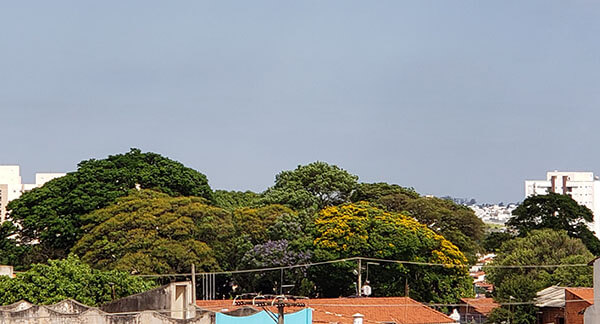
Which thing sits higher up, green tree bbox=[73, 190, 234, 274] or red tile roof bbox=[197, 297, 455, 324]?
green tree bbox=[73, 190, 234, 274]

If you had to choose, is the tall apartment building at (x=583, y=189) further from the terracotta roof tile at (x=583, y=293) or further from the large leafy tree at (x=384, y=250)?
the terracotta roof tile at (x=583, y=293)

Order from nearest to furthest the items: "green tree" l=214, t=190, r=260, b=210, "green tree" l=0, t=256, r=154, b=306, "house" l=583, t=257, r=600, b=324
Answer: "house" l=583, t=257, r=600, b=324 → "green tree" l=0, t=256, r=154, b=306 → "green tree" l=214, t=190, r=260, b=210

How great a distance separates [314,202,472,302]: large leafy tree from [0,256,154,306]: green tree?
48.1 feet

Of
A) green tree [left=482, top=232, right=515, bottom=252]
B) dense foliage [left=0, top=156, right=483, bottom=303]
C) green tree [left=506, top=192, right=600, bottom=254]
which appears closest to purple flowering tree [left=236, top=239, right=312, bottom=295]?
dense foliage [left=0, top=156, right=483, bottom=303]

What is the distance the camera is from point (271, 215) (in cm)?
5550

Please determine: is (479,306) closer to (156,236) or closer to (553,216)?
(553,216)

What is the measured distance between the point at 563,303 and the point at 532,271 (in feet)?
39.5

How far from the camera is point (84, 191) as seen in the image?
54.8 m

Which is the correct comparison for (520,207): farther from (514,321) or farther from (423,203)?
(514,321)

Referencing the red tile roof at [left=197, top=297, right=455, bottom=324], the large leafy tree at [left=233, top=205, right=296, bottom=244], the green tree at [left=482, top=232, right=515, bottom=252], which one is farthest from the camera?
the green tree at [left=482, top=232, right=515, bottom=252]

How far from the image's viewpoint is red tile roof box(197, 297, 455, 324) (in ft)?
131

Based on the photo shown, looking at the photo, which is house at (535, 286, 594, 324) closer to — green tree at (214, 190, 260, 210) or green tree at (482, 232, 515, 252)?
green tree at (482, 232, 515, 252)

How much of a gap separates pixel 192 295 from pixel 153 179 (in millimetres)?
23505

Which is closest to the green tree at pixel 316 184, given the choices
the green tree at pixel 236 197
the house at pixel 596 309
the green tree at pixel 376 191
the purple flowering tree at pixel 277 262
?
the green tree at pixel 376 191
